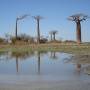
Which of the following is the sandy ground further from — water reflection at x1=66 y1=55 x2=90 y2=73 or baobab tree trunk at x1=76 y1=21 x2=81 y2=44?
baobab tree trunk at x1=76 y1=21 x2=81 y2=44

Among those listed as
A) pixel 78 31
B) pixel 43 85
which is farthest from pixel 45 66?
pixel 78 31

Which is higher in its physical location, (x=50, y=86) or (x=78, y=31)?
(x=78, y=31)

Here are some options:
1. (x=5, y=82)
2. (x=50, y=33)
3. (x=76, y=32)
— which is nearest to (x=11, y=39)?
(x=76, y=32)

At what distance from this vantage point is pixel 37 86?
1170 cm

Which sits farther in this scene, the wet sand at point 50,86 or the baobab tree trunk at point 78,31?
the baobab tree trunk at point 78,31

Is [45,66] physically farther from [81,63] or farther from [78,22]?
[78,22]

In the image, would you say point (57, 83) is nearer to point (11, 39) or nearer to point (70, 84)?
point (70, 84)

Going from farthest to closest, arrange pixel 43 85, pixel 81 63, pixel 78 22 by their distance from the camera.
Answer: pixel 78 22 < pixel 81 63 < pixel 43 85

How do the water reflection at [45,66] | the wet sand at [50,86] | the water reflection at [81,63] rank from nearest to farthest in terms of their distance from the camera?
1. the wet sand at [50,86]
2. the water reflection at [45,66]
3. the water reflection at [81,63]

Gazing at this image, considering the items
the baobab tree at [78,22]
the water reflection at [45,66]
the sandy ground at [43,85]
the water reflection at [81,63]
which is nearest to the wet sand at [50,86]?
the sandy ground at [43,85]

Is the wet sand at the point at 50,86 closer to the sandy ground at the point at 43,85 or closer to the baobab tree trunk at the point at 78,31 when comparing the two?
the sandy ground at the point at 43,85

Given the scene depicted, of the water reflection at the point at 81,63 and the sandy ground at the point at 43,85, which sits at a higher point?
the sandy ground at the point at 43,85

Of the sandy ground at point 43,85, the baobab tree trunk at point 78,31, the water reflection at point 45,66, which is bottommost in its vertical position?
the water reflection at point 45,66

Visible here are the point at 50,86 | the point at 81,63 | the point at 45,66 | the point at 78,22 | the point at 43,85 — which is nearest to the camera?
the point at 50,86
